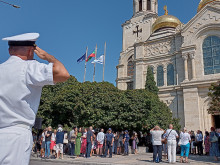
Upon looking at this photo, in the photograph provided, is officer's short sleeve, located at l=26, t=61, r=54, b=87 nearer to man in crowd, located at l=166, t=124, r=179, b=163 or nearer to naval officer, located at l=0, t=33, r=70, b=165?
naval officer, located at l=0, t=33, r=70, b=165

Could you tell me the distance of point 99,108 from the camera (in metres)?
17.8

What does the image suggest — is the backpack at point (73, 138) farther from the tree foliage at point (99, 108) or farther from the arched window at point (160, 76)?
the arched window at point (160, 76)

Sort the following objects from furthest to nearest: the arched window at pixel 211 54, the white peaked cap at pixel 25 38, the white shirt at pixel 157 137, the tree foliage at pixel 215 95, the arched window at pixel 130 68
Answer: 1. the arched window at pixel 130 68
2. the arched window at pixel 211 54
3. the tree foliage at pixel 215 95
4. the white shirt at pixel 157 137
5. the white peaked cap at pixel 25 38

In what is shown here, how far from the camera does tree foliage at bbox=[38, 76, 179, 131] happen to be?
17219 millimetres

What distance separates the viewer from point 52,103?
19516 mm

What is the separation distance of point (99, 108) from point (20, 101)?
16.2 meters

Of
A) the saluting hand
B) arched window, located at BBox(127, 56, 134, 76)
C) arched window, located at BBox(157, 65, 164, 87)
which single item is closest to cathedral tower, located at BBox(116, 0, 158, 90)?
arched window, located at BBox(127, 56, 134, 76)

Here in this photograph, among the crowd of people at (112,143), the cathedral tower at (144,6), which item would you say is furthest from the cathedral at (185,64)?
the cathedral tower at (144,6)

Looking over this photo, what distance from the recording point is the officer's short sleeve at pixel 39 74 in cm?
173

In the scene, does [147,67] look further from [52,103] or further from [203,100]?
[52,103]

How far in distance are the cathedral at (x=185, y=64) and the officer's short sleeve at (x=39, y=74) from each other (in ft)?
80.8

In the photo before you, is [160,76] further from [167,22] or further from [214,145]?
[214,145]

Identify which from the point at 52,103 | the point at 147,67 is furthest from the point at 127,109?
the point at 147,67

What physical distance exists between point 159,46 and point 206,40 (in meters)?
6.61
